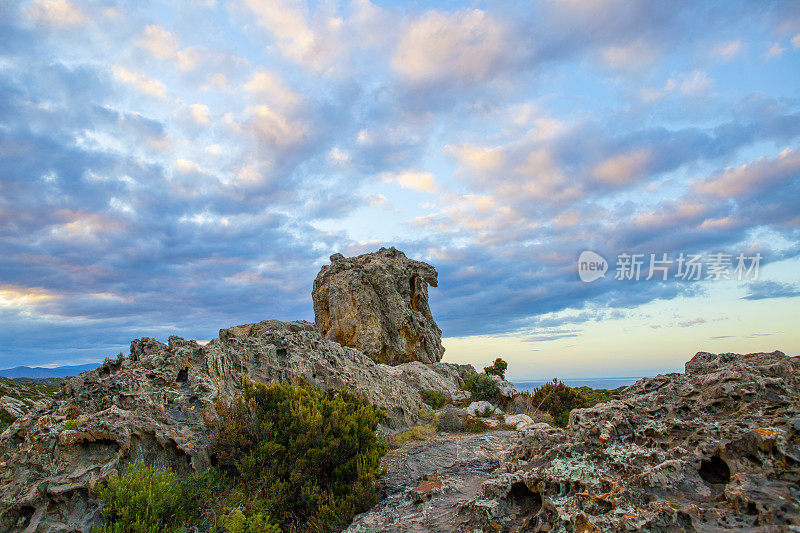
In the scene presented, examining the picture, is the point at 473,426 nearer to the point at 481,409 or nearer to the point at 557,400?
the point at 481,409

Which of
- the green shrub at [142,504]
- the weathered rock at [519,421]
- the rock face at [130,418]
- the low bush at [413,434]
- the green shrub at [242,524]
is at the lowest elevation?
the weathered rock at [519,421]

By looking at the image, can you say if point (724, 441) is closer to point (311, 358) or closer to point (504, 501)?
point (504, 501)

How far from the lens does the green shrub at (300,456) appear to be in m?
6.56

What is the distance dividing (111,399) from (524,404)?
15333mm

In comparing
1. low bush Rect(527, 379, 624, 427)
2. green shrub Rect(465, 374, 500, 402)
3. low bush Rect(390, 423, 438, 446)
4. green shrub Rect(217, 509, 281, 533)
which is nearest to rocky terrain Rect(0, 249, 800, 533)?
low bush Rect(390, 423, 438, 446)

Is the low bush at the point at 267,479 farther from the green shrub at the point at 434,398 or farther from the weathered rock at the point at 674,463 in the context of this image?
the green shrub at the point at 434,398

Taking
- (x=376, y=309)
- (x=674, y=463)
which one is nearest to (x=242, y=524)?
(x=674, y=463)

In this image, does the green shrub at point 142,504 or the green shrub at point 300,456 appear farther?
the green shrub at point 300,456

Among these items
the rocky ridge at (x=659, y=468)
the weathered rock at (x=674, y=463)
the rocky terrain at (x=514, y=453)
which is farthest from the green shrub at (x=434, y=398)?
the weathered rock at (x=674, y=463)

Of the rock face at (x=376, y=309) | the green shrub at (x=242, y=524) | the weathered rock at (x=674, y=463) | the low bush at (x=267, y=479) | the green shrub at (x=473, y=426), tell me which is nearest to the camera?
the weathered rock at (x=674, y=463)

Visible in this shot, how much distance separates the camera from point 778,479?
348 centimetres

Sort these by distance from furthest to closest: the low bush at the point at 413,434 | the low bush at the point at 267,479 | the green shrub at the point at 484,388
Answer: the green shrub at the point at 484,388, the low bush at the point at 413,434, the low bush at the point at 267,479

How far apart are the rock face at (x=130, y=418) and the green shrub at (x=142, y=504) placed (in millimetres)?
351

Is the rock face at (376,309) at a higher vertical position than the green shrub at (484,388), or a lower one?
higher
